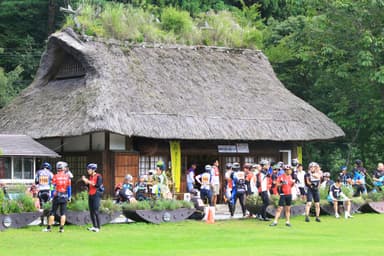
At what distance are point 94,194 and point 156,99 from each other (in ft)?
35.8

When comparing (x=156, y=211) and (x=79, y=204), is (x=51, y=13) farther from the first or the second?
(x=79, y=204)

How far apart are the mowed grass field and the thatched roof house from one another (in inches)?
272

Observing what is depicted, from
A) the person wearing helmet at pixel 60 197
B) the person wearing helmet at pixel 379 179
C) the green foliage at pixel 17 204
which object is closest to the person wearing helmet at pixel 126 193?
the green foliage at pixel 17 204

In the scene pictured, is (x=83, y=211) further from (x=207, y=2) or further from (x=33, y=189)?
(x=207, y=2)

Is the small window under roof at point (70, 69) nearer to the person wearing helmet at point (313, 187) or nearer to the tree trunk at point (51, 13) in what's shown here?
the tree trunk at point (51, 13)

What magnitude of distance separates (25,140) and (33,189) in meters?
4.34

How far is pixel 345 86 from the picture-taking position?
123 feet

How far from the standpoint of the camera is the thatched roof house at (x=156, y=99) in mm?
29406

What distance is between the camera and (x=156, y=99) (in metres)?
31.0

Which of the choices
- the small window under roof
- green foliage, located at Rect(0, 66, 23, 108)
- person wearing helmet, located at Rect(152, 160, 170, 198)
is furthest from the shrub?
person wearing helmet, located at Rect(152, 160, 170, 198)

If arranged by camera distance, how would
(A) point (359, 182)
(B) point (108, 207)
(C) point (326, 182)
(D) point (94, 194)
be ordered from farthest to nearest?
(A) point (359, 182) < (C) point (326, 182) < (B) point (108, 207) < (D) point (94, 194)

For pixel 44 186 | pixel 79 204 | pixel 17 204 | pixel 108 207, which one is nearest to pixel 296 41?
pixel 108 207

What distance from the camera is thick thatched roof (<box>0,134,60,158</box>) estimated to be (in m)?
27.7

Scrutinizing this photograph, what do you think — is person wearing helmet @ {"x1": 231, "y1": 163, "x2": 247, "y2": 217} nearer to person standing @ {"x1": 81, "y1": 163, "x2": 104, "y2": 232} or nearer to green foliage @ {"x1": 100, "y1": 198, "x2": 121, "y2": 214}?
green foliage @ {"x1": 100, "y1": 198, "x2": 121, "y2": 214}
